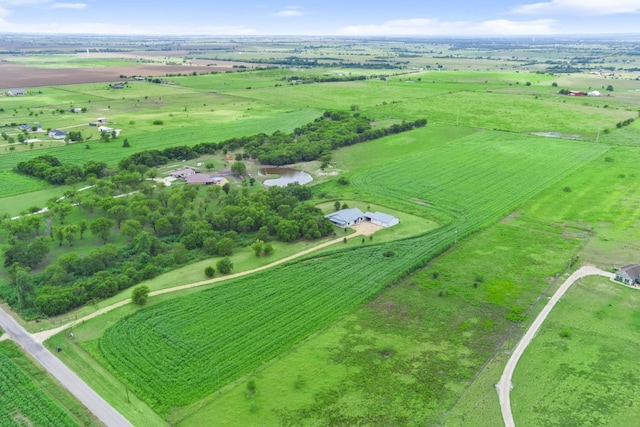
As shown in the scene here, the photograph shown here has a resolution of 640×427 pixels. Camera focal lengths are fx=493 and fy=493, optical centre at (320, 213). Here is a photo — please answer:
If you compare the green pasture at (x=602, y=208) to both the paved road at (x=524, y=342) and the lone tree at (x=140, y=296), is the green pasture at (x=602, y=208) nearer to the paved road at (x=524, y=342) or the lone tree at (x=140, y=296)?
the paved road at (x=524, y=342)

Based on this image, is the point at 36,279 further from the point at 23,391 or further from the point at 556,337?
the point at 556,337

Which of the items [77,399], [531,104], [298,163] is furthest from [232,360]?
[531,104]

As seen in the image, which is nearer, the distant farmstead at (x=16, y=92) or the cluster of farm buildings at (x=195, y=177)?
the cluster of farm buildings at (x=195, y=177)

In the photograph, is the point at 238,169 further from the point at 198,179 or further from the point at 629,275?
the point at 629,275

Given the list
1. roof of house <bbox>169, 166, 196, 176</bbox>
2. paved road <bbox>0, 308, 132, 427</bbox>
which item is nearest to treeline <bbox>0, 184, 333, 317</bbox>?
paved road <bbox>0, 308, 132, 427</bbox>

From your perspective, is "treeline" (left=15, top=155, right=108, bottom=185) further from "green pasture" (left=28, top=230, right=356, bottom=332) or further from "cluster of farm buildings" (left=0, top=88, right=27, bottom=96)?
"cluster of farm buildings" (left=0, top=88, right=27, bottom=96)

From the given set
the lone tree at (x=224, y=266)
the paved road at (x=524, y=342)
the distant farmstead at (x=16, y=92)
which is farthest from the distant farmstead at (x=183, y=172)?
the distant farmstead at (x=16, y=92)

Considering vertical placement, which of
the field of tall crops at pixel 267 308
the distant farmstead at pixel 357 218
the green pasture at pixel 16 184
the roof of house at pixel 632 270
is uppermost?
the green pasture at pixel 16 184
